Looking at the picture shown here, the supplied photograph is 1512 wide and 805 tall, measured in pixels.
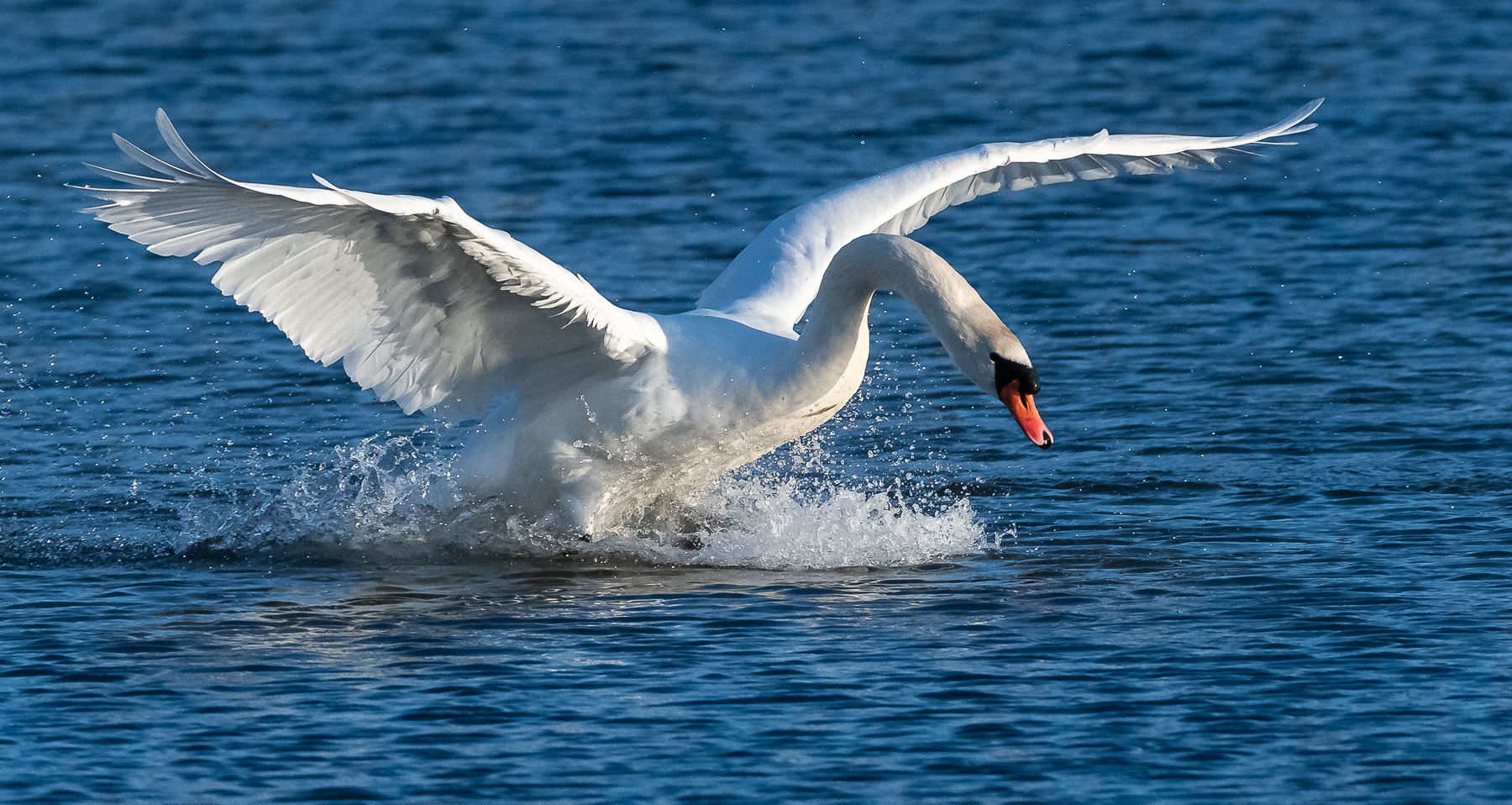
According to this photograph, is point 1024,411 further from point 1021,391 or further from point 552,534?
point 552,534

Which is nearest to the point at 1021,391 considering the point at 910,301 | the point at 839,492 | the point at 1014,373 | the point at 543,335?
the point at 1014,373

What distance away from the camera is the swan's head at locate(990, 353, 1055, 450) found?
8.50 meters

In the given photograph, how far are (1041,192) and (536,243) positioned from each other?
14.6ft

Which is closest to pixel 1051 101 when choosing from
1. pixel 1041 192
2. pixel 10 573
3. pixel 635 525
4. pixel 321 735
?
pixel 1041 192

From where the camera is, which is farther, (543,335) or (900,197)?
(900,197)

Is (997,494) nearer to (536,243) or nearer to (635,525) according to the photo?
(635,525)

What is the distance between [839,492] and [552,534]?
1603 millimetres

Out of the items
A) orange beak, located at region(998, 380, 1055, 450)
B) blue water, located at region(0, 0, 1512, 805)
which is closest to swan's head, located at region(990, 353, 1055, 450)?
orange beak, located at region(998, 380, 1055, 450)

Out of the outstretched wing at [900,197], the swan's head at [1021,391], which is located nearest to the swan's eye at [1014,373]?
the swan's head at [1021,391]

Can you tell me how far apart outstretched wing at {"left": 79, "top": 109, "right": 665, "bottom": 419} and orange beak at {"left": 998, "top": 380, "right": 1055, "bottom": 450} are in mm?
1566

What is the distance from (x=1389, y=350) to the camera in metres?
13.3

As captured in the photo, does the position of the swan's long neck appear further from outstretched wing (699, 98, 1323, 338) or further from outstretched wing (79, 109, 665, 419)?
outstretched wing (699, 98, 1323, 338)

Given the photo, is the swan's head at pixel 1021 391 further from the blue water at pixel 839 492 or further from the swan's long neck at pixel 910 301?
the blue water at pixel 839 492

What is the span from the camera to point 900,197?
11070 millimetres
